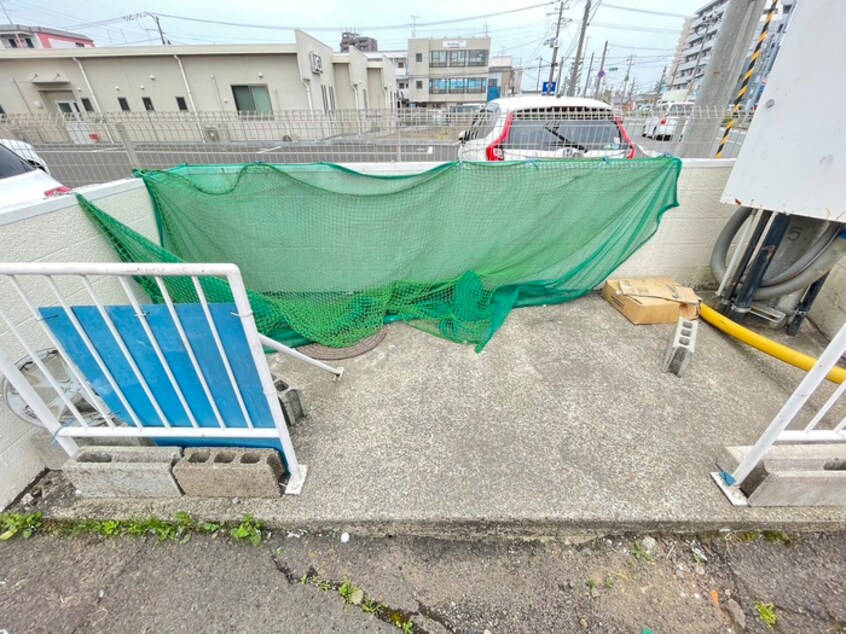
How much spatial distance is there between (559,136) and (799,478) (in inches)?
134

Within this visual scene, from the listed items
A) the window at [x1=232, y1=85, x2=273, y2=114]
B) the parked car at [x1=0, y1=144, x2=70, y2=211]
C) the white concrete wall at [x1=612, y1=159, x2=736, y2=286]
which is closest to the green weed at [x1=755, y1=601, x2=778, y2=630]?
the white concrete wall at [x1=612, y1=159, x2=736, y2=286]

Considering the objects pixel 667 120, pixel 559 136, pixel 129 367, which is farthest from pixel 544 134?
pixel 129 367

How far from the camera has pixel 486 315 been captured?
3.18 meters

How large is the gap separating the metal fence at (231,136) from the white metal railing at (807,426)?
2.63 m

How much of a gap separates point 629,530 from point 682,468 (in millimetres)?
510

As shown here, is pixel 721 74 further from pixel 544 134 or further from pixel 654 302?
pixel 654 302

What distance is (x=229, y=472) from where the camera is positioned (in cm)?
165

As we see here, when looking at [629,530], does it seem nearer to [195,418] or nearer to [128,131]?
[195,418]

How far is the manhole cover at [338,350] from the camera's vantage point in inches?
110

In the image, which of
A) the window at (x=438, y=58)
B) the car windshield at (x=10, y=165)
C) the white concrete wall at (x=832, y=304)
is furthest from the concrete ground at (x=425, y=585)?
the window at (x=438, y=58)

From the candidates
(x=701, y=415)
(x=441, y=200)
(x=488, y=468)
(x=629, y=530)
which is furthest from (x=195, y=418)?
(x=701, y=415)

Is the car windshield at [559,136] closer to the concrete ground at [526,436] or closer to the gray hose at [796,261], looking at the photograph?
the gray hose at [796,261]

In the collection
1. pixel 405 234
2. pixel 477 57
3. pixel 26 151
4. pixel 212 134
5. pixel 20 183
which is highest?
pixel 477 57

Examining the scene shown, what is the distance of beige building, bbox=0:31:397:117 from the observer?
16.3m
